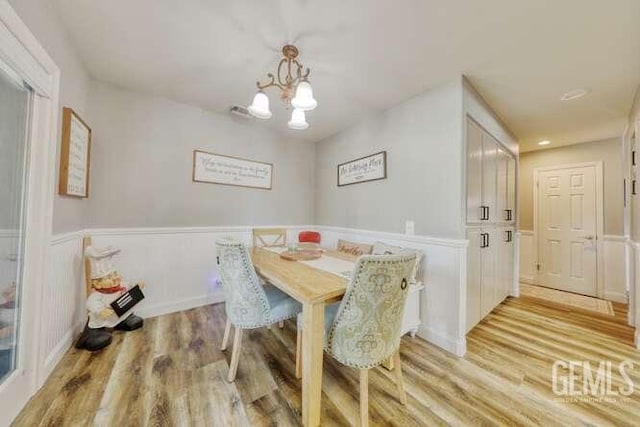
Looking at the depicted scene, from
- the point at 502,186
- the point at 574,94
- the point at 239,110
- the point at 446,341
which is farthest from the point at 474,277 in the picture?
the point at 239,110

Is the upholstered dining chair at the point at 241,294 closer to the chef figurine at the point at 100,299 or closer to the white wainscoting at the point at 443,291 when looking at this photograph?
the chef figurine at the point at 100,299

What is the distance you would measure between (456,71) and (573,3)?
2.15 ft

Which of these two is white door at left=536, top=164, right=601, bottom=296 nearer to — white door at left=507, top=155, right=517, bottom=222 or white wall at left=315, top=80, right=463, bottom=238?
white door at left=507, top=155, right=517, bottom=222

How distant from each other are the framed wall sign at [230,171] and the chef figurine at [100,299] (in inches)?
43.3

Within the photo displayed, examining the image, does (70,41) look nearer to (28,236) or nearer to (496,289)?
(28,236)

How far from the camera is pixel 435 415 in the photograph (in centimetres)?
127

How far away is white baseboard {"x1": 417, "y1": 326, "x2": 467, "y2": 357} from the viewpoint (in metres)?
1.82

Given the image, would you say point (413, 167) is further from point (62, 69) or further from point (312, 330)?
point (62, 69)

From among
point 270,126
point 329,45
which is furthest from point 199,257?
point 329,45

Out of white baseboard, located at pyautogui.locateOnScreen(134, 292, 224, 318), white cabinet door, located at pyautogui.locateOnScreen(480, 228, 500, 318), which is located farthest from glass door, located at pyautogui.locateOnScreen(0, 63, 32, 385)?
white cabinet door, located at pyautogui.locateOnScreen(480, 228, 500, 318)

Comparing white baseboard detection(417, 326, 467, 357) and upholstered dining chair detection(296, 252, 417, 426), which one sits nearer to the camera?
upholstered dining chair detection(296, 252, 417, 426)

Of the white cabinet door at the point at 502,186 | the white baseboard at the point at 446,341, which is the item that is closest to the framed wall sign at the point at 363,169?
the white cabinet door at the point at 502,186

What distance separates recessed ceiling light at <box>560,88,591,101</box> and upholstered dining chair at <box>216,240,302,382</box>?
308 centimetres

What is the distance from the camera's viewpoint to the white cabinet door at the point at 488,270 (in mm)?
2283
